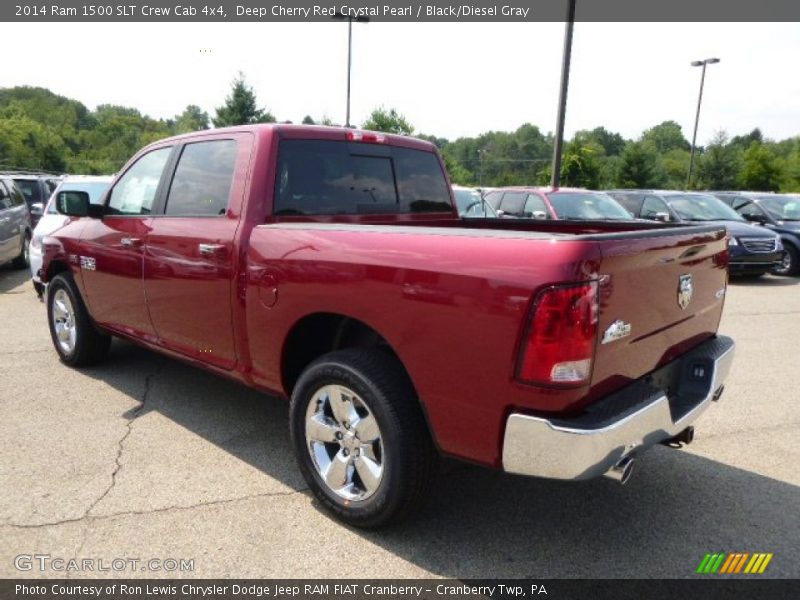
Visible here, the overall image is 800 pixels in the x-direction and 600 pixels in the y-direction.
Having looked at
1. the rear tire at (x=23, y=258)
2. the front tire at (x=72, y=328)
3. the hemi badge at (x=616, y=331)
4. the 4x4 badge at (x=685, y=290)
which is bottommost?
the rear tire at (x=23, y=258)

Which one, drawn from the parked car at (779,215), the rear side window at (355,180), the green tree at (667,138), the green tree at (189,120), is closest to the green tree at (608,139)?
the green tree at (667,138)

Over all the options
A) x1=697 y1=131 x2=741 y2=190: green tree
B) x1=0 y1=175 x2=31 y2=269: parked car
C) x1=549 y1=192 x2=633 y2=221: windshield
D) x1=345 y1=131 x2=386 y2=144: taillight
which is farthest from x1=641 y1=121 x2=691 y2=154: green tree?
x1=345 y1=131 x2=386 y2=144: taillight

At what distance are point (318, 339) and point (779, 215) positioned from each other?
44.5 feet

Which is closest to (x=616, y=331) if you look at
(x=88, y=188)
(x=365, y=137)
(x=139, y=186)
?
(x=365, y=137)

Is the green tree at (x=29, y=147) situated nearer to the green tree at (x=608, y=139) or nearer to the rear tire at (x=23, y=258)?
the rear tire at (x=23, y=258)

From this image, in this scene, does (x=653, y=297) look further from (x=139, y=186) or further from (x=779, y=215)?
(x=779, y=215)

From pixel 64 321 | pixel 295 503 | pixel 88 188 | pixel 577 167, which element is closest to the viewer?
pixel 295 503

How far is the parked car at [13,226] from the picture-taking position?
10.8 meters

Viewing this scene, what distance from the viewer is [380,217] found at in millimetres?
3885

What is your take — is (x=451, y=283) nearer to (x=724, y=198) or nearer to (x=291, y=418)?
(x=291, y=418)

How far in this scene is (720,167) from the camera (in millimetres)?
39031

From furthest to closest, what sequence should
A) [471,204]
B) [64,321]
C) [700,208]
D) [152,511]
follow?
[700,208]
[471,204]
[64,321]
[152,511]

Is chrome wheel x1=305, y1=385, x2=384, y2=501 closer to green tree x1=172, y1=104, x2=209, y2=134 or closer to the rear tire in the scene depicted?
the rear tire

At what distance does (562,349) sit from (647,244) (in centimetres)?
64
